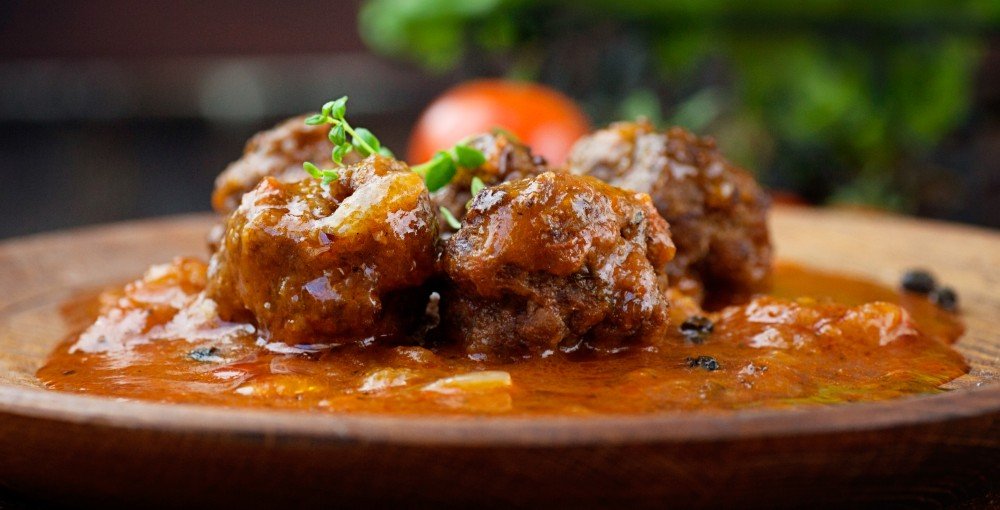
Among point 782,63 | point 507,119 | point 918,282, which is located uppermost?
point 782,63

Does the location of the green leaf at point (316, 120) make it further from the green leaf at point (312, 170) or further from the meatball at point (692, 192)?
the meatball at point (692, 192)

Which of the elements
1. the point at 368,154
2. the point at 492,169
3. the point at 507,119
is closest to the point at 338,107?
the point at 368,154

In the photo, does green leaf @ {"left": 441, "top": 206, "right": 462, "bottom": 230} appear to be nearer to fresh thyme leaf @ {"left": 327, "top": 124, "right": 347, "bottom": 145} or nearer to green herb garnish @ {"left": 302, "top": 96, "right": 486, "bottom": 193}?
green herb garnish @ {"left": 302, "top": 96, "right": 486, "bottom": 193}

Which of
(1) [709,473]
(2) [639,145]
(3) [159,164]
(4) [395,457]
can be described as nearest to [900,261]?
(2) [639,145]

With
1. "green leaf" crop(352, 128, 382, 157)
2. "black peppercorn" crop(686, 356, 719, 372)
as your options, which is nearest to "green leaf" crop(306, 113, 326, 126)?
"green leaf" crop(352, 128, 382, 157)

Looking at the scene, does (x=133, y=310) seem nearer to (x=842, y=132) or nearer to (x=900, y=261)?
(x=900, y=261)

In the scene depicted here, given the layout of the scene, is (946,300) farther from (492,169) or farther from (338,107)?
(338,107)

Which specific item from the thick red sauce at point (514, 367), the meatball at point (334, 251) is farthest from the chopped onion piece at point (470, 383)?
the meatball at point (334, 251)
